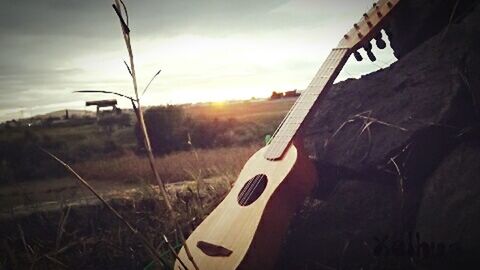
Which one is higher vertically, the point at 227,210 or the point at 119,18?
the point at 119,18

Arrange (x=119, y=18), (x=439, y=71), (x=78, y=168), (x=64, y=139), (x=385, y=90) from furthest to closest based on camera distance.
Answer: (x=64, y=139)
(x=78, y=168)
(x=385, y=90)
(x=439, y=71)
(x=119, y=18)

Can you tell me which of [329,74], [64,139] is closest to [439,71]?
[329,74]

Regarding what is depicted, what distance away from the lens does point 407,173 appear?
2727mm

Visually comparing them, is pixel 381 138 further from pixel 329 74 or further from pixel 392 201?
pixel 329 74

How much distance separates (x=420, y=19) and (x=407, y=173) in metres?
1.47

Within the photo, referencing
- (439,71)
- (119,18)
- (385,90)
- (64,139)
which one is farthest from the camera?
(64,139)

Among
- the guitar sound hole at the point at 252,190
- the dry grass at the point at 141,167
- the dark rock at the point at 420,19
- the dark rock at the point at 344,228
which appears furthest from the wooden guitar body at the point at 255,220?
the dry grass at the point at 141,167

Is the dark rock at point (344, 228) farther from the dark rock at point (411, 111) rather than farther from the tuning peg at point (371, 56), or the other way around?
the tuning peg at point (371, 56)

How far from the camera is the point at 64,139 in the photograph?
27297 mm

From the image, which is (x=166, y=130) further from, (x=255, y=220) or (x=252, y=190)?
(x=255, y=220)

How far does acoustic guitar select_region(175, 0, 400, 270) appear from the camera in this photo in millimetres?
2312

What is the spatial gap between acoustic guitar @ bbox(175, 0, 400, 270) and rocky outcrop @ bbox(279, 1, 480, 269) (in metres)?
0.37

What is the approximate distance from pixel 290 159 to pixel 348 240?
0.71m

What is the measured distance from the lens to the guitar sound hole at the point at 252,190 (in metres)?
2.76
